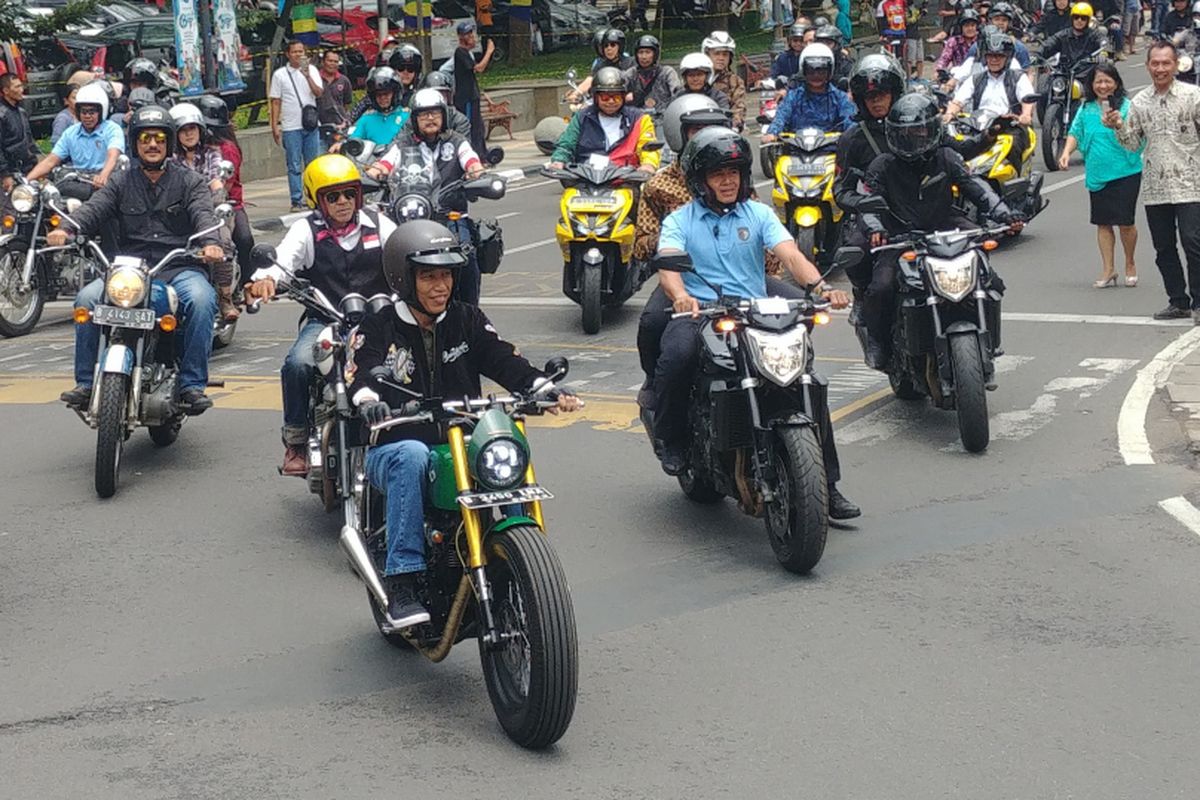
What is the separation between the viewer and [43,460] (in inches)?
427

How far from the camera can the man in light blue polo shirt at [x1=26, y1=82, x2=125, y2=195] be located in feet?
54.2

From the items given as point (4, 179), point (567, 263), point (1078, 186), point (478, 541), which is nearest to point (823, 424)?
point (478, 541)

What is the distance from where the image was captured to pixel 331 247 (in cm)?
956

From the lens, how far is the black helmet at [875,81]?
12539mm

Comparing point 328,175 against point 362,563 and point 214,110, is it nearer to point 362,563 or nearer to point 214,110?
point 362,563

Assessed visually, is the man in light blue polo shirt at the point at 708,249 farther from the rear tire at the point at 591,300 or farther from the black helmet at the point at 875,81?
the rear tire at the point at 591,300

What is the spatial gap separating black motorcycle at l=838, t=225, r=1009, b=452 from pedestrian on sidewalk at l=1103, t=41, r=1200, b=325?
11.1 ft

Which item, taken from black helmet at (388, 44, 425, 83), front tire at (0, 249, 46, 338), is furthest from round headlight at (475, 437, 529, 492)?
front tire at (0, 249, 46, 338)

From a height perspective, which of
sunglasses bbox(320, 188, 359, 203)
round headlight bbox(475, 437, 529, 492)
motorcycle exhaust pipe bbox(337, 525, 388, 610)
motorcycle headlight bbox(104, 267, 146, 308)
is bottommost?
motorcycle exhaust pipe bbox(337, 525, 388, 610)

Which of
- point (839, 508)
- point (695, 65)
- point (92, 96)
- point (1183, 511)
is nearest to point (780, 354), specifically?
point (839, 508)

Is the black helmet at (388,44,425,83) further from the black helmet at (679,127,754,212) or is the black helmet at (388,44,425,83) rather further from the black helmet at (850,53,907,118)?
the black helmet at (679,127,754,212)

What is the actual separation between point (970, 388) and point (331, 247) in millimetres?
3256

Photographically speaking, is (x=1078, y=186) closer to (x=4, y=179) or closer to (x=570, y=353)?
(x=570, y=353)

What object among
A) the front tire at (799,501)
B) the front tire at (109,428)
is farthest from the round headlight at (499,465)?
the front tire at (109,428)
